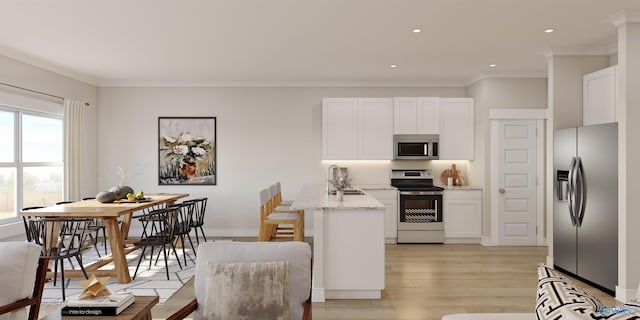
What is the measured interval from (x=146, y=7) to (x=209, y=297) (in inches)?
105

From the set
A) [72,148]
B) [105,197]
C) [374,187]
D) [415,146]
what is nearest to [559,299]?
[105,197]

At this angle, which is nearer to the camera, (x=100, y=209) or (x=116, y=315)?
(x=116, y=315)

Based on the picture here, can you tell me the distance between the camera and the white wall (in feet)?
22.5

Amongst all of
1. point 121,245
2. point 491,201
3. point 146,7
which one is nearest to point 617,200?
point 491,201

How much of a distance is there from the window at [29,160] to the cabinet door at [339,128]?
13.2ft

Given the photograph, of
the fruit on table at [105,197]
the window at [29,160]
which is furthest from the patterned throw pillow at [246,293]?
the window at [29,160]

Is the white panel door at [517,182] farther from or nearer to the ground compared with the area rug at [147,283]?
farther from the ground

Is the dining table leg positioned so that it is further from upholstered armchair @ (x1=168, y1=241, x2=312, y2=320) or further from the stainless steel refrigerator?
the stainless steel refrigerator

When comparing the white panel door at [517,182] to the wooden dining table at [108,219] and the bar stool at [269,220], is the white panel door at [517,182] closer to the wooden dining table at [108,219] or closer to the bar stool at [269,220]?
the bar stool at [269,220]

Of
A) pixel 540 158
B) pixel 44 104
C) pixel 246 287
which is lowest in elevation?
pixel 246 287

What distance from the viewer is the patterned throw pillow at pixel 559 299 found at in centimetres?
128

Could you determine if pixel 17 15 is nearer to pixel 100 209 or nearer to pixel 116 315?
pixel 100 209

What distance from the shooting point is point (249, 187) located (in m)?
6.89

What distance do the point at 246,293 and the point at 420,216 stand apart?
4.70 m
